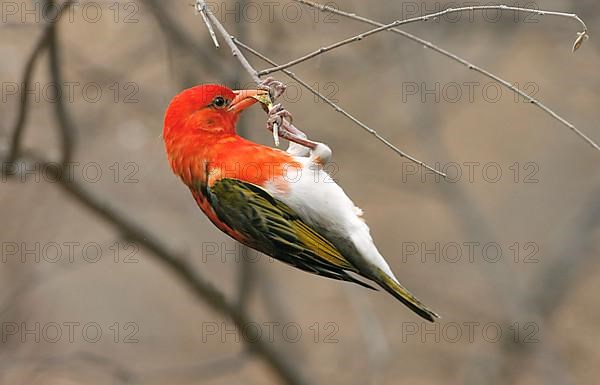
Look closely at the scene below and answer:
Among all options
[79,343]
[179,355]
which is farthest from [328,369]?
[79,343]

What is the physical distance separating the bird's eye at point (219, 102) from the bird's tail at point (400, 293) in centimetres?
84

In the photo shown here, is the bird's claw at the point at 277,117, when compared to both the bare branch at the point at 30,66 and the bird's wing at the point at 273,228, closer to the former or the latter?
the bird's wing at the point at 273,228

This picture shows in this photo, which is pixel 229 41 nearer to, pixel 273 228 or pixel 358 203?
pixel 273 228

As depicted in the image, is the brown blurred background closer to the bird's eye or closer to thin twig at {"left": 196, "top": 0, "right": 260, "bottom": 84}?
the bird's eye

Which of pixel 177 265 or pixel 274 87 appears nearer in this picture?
pixel 274 87

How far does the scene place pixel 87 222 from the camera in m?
9.81

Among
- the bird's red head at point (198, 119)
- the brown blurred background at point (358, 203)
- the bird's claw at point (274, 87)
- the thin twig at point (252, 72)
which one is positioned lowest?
the brown blurred background at point (358, 203)

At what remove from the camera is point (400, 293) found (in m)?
3.32

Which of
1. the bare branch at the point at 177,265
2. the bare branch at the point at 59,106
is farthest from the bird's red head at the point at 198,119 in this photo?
the bare branch at the point at 177,265

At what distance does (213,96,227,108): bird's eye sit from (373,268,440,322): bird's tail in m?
0.84

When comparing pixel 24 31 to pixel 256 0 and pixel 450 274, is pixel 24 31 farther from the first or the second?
pixel 450 274

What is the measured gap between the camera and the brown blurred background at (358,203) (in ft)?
22.1

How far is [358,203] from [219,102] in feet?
22.1

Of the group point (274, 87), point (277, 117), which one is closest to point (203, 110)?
point (274, 87)
